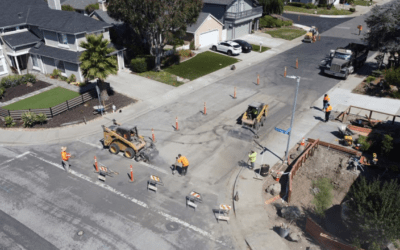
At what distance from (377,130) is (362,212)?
550 inches

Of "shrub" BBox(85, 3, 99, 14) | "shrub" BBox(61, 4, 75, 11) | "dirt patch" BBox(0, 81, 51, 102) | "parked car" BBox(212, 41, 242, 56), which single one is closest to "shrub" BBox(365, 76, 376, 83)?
"parked car" BBox(212, 41, 242, 56)

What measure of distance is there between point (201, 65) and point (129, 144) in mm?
20997

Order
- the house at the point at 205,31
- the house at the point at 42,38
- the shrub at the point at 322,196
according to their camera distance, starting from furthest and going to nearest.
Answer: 1. the house at the point at 205,31
2. the house at the point at 42,38
3. the shrub at the point at 322,196

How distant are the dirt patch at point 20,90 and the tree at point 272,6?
40125mm

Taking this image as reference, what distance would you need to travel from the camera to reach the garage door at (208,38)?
150 feet

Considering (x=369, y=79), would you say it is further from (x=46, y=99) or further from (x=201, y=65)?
(x=46, y=99)

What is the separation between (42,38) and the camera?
3612 centimetres

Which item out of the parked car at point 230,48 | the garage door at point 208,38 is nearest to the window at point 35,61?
the garage door at point 208,38

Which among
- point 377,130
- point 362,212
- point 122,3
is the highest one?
point 122,3

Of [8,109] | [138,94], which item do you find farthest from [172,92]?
[8,109]

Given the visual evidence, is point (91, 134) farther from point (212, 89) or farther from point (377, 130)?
point (377, 130)

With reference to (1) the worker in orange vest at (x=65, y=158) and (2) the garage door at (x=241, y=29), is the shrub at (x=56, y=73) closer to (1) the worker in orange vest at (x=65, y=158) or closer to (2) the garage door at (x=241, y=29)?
(1) the worker in orange vest at (x=65, y=158)

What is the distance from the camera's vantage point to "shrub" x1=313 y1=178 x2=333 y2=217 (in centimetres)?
1676

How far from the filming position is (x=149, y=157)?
21281 mm
